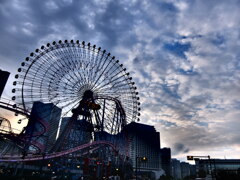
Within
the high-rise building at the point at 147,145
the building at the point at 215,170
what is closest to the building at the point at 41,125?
the building at the point at 215,170

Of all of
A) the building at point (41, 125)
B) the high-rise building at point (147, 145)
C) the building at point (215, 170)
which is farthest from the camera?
the high-rise building at point (147, 145)

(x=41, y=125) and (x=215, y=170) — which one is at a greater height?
(x=41, y=125)

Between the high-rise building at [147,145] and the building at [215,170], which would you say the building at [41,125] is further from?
the high-rise building at [147,145]

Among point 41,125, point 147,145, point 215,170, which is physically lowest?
point 215,170

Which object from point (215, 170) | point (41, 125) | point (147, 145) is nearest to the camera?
point (215, 170)

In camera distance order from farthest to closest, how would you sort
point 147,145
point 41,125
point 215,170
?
point 147,145, point 41,125, point 215,170

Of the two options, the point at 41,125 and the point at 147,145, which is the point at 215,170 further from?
the point at 147,145

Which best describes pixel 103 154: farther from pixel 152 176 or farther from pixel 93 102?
pixel 152 176

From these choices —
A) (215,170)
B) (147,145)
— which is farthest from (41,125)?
(147,145)

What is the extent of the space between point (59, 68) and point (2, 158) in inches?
883

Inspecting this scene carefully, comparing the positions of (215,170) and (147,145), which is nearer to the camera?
(215,170)

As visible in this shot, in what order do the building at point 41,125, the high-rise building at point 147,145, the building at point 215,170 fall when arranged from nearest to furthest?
the building at point 215,170
the building at point 41,125
the high-rise building at point 147,145

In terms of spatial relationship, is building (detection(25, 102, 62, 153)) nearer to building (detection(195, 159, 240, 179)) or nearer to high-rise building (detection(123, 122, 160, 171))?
building (detection(195, 159, 240, 179))

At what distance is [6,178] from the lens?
21.7 m
